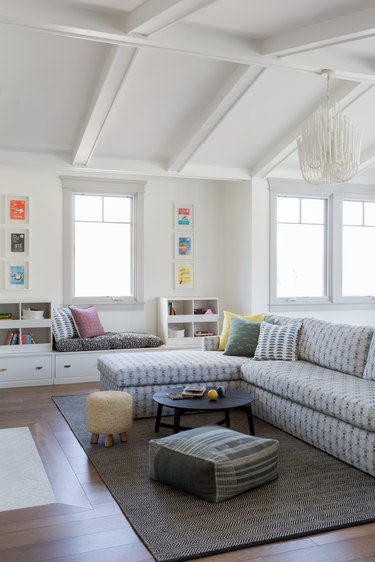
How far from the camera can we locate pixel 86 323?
21.5ft

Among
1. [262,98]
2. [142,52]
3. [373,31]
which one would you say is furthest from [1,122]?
[373,31]

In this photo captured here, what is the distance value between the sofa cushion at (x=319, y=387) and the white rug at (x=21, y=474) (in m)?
1.82

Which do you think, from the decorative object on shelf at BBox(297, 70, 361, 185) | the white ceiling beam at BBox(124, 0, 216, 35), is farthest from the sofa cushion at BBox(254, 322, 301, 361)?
the white ceiling beam at BBox(124, 0, 216, 35)

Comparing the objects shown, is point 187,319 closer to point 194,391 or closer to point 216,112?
point 216,112

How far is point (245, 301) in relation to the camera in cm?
688

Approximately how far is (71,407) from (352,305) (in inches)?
155

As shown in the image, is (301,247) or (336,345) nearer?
(336,345)

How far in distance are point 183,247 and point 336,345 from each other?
10.5 feet

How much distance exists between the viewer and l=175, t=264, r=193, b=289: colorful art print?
7.36 m

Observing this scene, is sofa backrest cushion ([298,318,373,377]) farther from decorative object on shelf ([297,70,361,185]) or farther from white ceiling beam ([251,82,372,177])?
white ceiling beam ([251,82,372,177])

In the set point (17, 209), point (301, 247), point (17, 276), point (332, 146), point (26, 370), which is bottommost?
point (26, 370)

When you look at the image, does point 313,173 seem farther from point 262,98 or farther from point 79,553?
point 79,553

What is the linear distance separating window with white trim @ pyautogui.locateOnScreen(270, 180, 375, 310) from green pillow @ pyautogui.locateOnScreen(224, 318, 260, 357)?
139cm

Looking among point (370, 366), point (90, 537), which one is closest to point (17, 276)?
point (370, 366)
